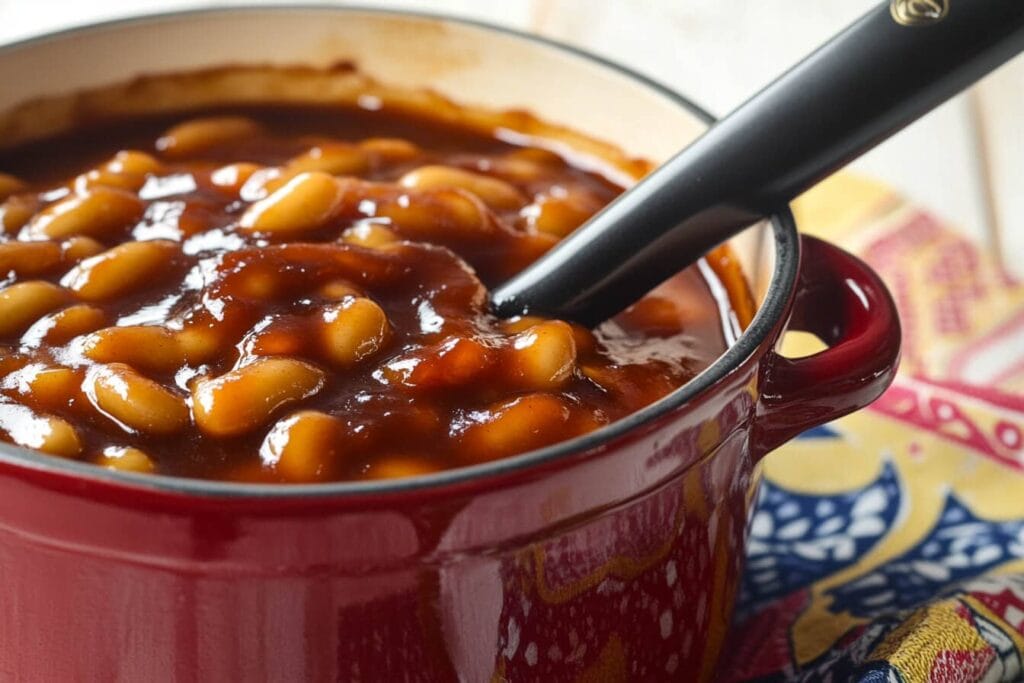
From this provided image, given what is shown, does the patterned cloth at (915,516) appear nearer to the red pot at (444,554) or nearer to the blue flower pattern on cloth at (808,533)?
the blue flower pattern on cloth at (808,533)

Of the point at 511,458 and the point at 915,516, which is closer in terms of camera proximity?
the point at 511,458

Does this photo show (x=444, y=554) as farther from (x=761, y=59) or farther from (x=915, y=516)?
(x=761, y=59)

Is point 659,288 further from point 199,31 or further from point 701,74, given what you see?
point 701,74

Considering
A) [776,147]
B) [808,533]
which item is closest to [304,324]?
[776,147]

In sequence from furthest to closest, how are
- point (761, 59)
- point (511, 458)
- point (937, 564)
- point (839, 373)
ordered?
point (761, 59) < point (937, 564) < point (839, 373) < point (511, 458)

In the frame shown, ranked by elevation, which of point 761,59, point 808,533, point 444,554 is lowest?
point 444,554

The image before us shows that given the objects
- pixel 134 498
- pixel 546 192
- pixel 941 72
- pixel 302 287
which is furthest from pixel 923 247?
pixel 134 498
